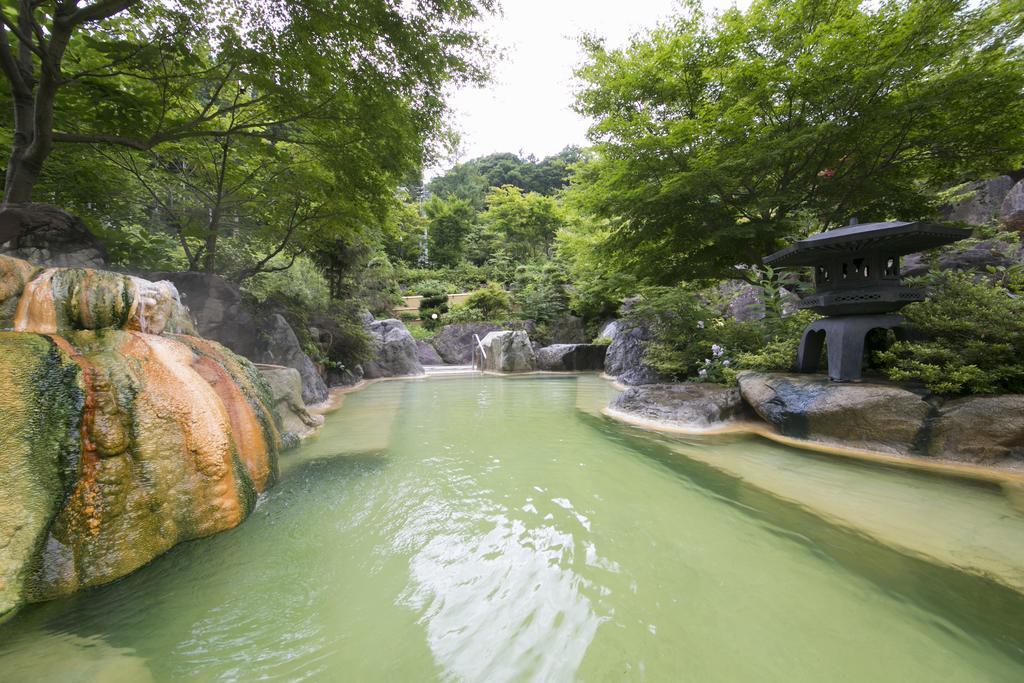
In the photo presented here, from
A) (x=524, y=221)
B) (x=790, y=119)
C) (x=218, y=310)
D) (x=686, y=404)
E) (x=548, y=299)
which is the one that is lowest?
(x=686, y=404)

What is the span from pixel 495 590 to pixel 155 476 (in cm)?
185

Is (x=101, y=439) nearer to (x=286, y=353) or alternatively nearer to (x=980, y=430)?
(x=286, y=353)

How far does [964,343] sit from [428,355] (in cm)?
1629

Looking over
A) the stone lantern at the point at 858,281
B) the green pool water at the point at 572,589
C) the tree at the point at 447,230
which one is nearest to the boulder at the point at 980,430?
the green pool water at the point at 572,589

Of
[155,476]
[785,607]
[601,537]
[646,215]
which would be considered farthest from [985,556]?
[646,215]

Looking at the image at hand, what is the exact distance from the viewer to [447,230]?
26672mm

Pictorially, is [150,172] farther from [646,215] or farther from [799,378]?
[799,378]

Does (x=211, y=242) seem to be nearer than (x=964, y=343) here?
No

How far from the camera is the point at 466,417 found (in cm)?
580

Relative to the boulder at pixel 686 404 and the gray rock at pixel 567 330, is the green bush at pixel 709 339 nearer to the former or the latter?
the boulder at pixel 686 404

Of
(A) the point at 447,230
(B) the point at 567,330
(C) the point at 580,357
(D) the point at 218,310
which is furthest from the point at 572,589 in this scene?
(A) the point at 447,230

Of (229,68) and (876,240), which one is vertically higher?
(229,68)

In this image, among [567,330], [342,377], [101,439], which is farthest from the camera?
[567,330]

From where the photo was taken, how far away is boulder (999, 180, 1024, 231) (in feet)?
29.0
